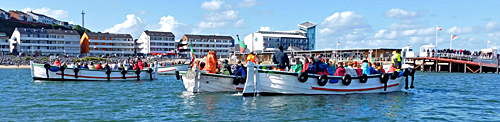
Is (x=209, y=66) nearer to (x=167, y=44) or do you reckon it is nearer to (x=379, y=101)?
(x=379, y=101)

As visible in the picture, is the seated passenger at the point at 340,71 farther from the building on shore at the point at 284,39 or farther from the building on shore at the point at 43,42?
the building on shore at the point at 43,42

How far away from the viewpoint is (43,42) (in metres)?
115

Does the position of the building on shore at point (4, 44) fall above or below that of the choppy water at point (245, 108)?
above

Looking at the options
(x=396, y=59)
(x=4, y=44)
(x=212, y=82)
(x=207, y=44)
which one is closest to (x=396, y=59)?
(x=396, y=59)

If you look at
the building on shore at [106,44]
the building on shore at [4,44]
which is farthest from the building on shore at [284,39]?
the building on shore at [4,44]

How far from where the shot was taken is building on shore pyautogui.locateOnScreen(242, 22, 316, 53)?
115m

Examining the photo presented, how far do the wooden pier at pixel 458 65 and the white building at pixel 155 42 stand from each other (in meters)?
76.3

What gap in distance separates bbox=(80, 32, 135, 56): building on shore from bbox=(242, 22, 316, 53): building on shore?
3315 cm

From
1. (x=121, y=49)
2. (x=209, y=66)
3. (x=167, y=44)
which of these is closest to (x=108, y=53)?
(x=121, y=49)

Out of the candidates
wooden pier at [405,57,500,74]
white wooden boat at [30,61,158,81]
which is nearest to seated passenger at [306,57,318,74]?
white wooden boat at [30,61,158,81]

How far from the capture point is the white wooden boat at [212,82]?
64.7 ft

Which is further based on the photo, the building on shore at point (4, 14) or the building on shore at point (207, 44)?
the building on shore at point (4, 14)

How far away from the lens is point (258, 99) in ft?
57.3

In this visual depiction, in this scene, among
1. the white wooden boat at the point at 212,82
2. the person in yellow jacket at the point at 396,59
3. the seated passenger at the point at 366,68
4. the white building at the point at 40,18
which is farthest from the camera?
the white building at the point at 40,18
